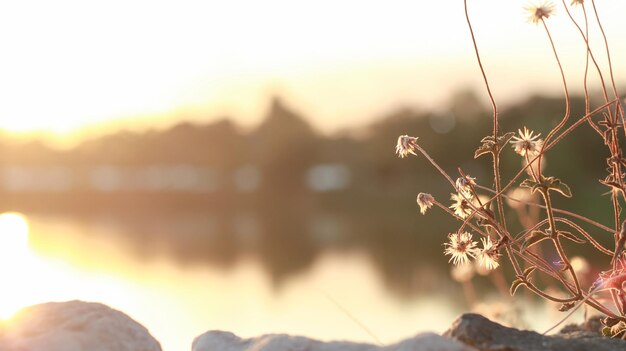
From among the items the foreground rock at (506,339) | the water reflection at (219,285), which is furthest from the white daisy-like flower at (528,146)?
the water reflection at (219,285)

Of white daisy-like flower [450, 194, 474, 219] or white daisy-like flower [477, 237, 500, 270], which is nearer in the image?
white daisy-like flower [477, 237, 500, 270]

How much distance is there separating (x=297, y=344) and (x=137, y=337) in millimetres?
649

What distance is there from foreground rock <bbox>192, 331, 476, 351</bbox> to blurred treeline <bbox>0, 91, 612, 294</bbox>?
674 inches

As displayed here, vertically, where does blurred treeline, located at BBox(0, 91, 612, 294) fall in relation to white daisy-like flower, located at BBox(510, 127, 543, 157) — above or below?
below

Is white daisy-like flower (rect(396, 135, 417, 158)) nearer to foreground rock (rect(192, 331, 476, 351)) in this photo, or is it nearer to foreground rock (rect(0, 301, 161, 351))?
foreground rock (rect(192, 331, 476, 351))

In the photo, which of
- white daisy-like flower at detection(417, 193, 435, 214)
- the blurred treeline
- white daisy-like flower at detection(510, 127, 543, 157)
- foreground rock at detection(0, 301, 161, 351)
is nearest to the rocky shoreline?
foreground rock at detection(0, 301, 161, 351)

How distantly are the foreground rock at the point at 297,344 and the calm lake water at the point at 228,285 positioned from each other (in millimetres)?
6783

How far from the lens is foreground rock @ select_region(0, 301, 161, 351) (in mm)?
2994

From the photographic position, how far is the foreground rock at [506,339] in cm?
292

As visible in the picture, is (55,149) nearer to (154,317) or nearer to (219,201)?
(219,201)

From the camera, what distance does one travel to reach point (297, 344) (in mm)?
2898

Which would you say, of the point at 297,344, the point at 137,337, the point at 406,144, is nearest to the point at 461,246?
the point at 406,144

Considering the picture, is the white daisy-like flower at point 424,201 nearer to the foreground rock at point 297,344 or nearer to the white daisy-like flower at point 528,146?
the white daisy-like flower at point 528,146

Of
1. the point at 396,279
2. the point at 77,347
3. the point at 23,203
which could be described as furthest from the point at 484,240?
the point at 23,203
